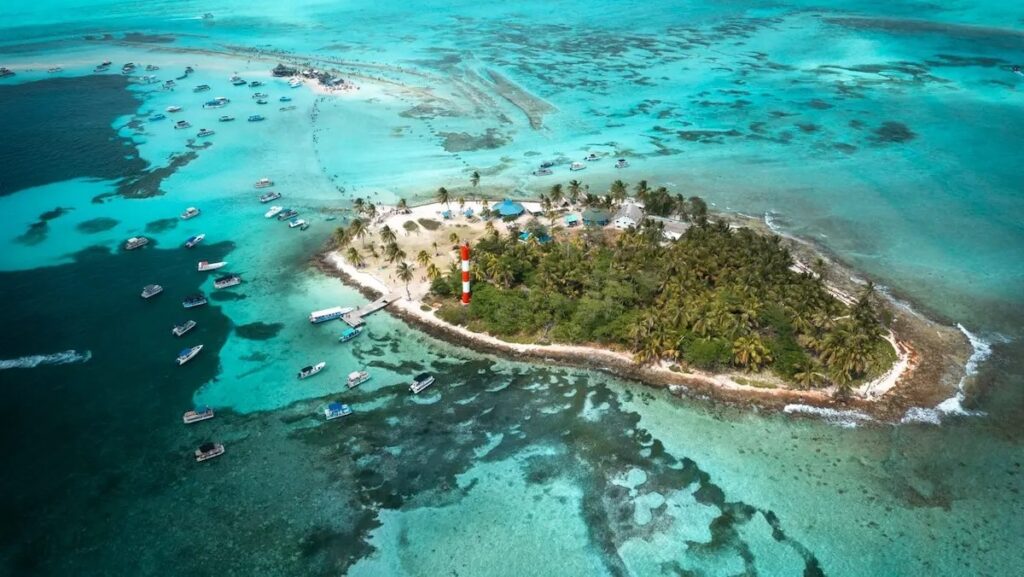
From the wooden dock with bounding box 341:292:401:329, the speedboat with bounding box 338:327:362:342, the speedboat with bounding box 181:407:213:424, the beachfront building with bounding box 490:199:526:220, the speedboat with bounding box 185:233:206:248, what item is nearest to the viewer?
the speedboat with bounding box 181:407:213:424

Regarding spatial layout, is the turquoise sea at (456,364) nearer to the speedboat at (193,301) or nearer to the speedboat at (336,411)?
the speedboat at (336,411)

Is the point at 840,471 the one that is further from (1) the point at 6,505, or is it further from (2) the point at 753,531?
(1) the point at 6,505

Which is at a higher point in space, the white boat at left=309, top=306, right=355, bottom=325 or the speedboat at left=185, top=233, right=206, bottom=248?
the speedboat at left=185, top=233, right=206, bottom=248

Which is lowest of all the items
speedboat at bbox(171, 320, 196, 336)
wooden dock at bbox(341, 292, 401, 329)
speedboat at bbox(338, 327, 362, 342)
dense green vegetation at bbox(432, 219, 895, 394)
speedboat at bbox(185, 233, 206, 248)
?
speedboat at bbox(171, 320, 196, 336)

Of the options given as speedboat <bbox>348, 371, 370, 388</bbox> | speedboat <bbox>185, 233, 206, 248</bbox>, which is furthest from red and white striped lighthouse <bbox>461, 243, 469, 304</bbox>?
speedboat <bbox>185, 233, 206, 248</bbox>

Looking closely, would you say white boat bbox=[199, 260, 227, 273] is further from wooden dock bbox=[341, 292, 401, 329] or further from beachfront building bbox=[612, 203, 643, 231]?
beachfront building bbox=[612, 203, 643, 231]

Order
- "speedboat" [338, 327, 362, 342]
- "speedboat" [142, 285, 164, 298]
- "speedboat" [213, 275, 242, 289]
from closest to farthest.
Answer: "speedboat" [338, 327, 362, 342], "speedboat" [142, 285, 164, 298], "speedboat" [213, 275, 242, 289]

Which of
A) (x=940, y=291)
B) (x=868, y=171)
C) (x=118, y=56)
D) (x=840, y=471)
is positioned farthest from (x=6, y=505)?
(x=118, y=56)
